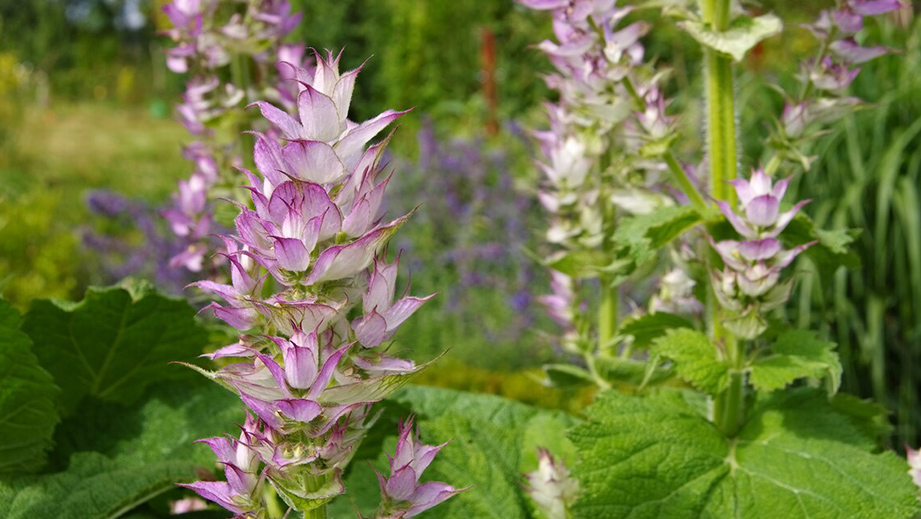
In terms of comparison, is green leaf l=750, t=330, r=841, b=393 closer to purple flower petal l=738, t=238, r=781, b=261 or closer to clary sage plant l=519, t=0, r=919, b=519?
clary sage plant l=519, t=0, r=919, b=519

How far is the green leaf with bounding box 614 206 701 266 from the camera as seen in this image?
125 cm

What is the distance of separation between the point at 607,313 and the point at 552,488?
516 millimetres

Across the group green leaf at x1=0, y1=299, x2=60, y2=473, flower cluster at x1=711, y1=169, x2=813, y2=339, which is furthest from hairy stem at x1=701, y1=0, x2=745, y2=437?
green leaf at x1=0, y1=299, x2=60, y2=473

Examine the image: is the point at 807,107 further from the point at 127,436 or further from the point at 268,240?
the point at 127,436

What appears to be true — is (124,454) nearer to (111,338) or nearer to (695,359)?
(111,338)

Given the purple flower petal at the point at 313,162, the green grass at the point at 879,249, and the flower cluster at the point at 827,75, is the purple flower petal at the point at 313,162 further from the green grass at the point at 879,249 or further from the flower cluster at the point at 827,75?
the green grass at the point at 879,249

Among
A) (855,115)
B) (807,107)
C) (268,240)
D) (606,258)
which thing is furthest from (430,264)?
(268,240)

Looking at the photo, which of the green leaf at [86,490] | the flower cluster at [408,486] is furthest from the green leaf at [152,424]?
the flower cluster at [408,486]

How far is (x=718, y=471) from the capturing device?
4.10 feet

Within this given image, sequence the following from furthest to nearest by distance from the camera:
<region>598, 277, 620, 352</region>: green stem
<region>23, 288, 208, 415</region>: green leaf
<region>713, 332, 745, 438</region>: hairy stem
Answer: <region>598, 277, 620, 352</region>: green stem, <region>23, 288, 208, 415</region>: green leaf, <region>713, 332, 745, 438</region>: hairy stem

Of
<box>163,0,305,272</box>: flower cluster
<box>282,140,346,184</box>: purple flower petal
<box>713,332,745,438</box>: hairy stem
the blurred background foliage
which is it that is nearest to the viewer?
<box>282,140,346,184</box>: purple flower petal

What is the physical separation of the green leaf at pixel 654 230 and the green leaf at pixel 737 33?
0.22 metres

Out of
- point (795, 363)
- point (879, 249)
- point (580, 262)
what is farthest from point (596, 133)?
point (879, 249)

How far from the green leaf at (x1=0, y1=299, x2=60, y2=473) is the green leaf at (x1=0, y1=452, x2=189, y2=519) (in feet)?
0.31
